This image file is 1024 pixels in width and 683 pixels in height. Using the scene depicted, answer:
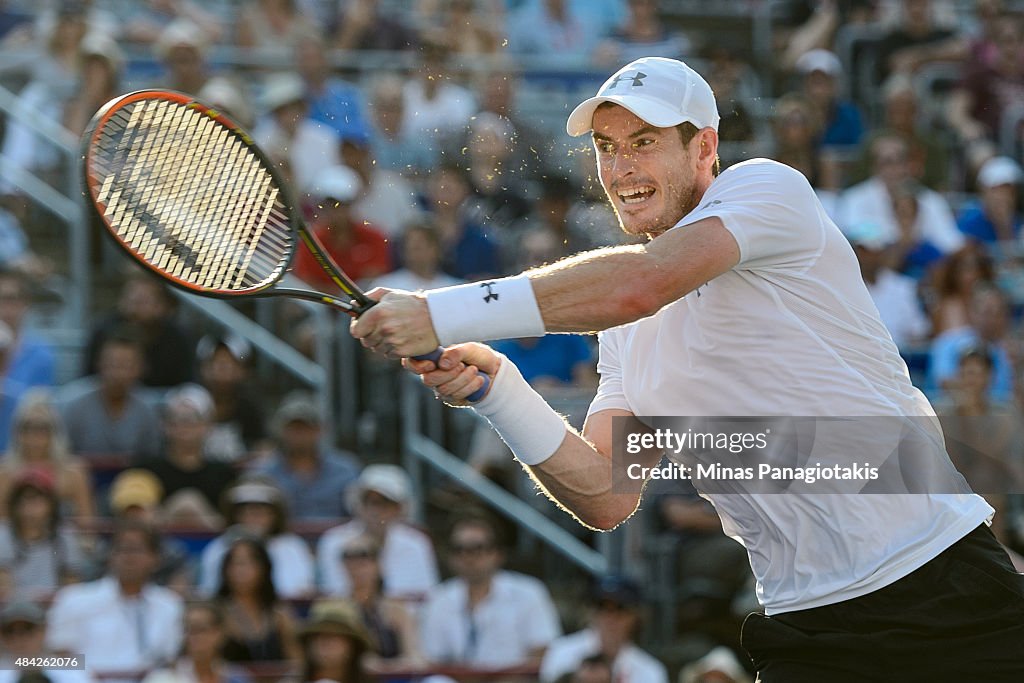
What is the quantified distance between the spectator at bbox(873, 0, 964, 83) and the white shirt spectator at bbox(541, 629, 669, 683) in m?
6.12

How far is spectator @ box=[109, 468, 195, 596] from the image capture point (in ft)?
25.4

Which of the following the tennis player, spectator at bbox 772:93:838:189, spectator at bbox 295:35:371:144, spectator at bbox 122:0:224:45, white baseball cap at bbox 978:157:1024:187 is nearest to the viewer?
the tennis player

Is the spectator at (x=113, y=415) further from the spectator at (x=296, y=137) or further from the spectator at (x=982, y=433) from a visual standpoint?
the spectator at (x=982, y=433)

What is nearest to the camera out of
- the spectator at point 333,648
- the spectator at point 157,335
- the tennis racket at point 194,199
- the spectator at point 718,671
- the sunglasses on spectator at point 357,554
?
the tennis racket at point 194,199

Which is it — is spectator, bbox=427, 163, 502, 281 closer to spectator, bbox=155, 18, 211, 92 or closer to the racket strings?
spectator, bbox=155, 18, 211, 92

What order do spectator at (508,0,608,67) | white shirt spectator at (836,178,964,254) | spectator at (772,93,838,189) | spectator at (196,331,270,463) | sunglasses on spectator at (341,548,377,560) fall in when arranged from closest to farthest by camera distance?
sunglasses on spectator at (341,548,377,560), spectator at (196,331,270,463), white shirt spectator at (836,178,964,254), spectator at (772,93,838,189), spectator at (508,0,608,67)

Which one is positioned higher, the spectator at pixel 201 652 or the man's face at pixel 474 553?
the man's face at pixel 474 553

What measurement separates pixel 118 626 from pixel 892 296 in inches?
186

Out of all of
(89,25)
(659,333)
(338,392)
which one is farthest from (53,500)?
(659,333)

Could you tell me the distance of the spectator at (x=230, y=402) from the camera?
8633 mm

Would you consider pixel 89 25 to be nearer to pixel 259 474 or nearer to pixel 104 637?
pixel 259 474

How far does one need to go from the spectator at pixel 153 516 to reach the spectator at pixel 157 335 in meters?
0.80

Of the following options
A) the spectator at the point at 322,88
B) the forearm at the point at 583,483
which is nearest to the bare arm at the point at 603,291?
the forearm at the point at 583,483

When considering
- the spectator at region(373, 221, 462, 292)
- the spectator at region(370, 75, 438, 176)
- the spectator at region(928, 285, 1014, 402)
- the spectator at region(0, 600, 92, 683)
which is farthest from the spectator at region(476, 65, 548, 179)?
the spectator at region(0, 600, 92, 683)
